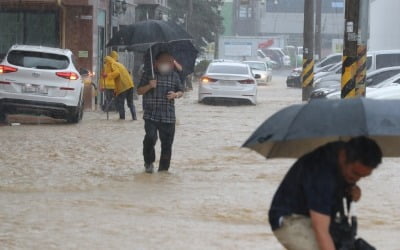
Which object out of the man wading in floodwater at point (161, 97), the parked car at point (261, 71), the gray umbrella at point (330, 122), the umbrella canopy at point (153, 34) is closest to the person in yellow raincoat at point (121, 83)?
the umbrella canopy at point (153, 34)

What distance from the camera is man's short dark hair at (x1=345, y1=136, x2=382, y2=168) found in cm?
516

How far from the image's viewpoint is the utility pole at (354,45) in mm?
16531

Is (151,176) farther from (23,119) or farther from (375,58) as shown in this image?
(375,58)

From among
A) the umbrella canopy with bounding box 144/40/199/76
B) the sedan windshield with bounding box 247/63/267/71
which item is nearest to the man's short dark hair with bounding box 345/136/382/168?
the umbrella canopy with bounding box 144/40/199/76

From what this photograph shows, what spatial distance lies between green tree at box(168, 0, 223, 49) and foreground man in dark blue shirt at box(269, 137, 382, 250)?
54424mm

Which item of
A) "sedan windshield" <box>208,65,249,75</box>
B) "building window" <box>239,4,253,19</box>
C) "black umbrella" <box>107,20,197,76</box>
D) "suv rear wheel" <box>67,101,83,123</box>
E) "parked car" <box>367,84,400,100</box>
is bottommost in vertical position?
"suv rear wheel" <box>67,101,83,123</box>

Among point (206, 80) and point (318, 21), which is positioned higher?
point (318, 21)

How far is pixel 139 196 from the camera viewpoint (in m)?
12.3

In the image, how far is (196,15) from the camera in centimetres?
6244

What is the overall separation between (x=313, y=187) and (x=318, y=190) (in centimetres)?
3

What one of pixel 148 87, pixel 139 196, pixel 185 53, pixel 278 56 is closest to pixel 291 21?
pixel 278 56

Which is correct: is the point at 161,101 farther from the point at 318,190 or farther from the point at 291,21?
the point at 291,21

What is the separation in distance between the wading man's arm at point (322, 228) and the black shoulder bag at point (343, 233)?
0.11 m

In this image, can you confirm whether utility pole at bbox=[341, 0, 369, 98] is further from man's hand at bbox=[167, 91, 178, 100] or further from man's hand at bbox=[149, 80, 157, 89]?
man's hand at bbox=[149, 80, 157, 89]
